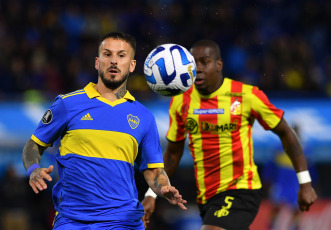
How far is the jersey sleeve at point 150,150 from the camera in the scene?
16.0ft

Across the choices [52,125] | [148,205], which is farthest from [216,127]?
[52,125]

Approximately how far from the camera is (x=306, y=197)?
622cm

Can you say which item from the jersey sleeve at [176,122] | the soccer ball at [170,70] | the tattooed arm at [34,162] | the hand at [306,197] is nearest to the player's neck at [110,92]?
the tattooed arm at [34,162]

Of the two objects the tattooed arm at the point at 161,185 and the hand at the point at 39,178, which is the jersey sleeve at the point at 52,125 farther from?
the tattooed arm at the point at 161,185

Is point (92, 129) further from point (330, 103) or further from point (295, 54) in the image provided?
point (295, 54)

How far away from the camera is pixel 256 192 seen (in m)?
6.33

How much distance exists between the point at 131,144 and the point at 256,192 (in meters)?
2.08

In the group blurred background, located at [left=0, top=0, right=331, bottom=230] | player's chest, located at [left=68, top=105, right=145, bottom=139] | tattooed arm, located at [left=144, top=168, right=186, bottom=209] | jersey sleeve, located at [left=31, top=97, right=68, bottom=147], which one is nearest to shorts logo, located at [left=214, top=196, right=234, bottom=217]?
tattooed arm, located at [left=144, top=168, right=186, bottom=209]

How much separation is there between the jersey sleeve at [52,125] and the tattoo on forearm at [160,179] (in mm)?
821

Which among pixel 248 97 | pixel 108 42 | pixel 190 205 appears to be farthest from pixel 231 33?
pixel 108 42

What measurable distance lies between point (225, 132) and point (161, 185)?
1.71m

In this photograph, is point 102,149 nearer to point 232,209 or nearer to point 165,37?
point 232,209

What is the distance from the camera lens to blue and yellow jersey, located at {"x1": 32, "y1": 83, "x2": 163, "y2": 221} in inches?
178

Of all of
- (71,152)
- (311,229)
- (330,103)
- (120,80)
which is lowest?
(311,229)
